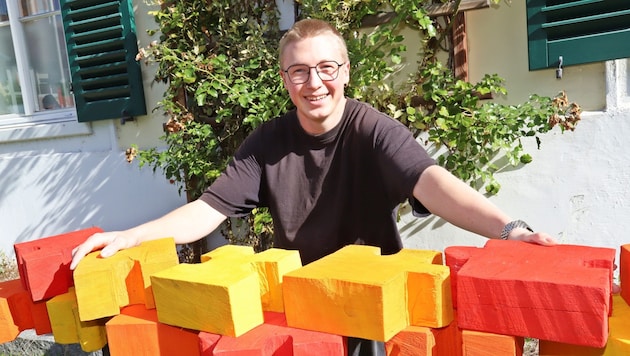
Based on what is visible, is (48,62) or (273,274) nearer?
(273,274)

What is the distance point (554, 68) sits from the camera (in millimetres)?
3205

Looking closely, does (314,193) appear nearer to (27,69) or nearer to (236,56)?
(236,56)

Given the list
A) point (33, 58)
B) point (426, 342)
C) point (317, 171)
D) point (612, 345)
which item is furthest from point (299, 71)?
point (33, 58)

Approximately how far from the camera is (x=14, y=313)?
5.12ft

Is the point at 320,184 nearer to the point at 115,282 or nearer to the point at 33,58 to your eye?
the point at 115,282

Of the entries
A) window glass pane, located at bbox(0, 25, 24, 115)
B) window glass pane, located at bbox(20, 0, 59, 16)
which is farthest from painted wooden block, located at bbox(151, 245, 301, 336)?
window glass pane, located at bbox(0, 25, 24, 115)

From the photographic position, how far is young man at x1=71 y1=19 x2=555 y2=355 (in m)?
1.78

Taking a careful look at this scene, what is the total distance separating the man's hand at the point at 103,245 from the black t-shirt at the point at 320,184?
39 centimetres

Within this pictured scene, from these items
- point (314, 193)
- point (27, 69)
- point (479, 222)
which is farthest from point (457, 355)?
point (27, 69)

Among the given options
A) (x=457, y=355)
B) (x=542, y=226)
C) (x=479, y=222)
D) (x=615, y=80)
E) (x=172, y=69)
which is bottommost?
(x=542, y=226)

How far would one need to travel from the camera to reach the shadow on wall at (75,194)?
4.52m

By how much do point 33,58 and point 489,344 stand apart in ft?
17.9

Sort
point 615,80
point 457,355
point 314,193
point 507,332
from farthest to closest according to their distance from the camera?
point 615,80, point 314,193, point 457,355, point 507,332

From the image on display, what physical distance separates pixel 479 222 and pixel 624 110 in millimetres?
2242
